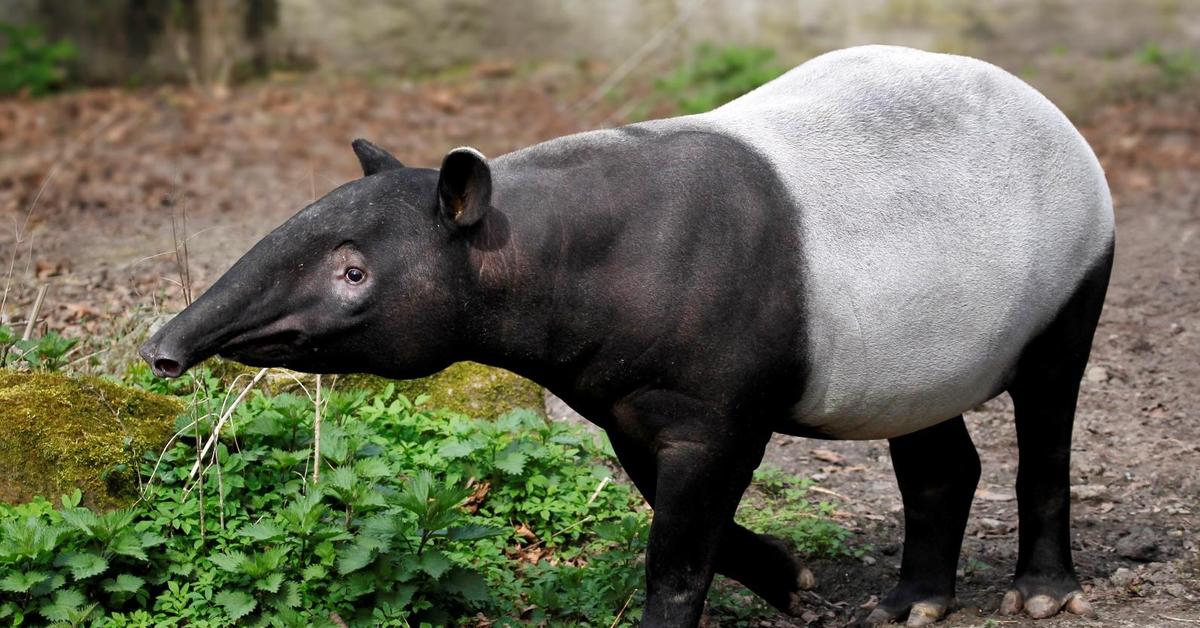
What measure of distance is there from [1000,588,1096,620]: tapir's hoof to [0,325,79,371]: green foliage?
11.1 ft

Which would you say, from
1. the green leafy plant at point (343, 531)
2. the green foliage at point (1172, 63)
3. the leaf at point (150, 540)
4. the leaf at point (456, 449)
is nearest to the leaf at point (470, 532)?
the green leafy plant at point (343, 531)

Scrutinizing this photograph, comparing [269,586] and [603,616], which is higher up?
[269,586]

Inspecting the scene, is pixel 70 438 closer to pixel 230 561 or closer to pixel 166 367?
pixel 230 561

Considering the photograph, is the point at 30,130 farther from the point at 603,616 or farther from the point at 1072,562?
the point at 1072,562

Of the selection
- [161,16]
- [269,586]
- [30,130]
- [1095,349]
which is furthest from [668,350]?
[161,16]

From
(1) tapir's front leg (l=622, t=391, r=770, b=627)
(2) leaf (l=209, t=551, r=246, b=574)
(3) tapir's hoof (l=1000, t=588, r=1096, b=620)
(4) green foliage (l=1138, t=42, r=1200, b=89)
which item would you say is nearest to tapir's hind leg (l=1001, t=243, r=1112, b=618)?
(3) tapir's hoof (l=1000, t=588, r=1096, b=620)

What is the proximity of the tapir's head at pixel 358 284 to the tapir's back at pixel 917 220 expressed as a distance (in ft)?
2.81

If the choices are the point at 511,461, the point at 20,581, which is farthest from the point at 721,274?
the point at 20,581

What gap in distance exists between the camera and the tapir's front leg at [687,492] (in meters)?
3.78

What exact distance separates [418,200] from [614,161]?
0.56 meters

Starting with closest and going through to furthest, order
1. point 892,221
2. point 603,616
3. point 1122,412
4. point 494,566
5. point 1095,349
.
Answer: point 892,221, point 603,616, point 494,566, point 1122,412, point 1095,349

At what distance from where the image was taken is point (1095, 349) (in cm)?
690

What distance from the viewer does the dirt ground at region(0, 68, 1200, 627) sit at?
16.7ft

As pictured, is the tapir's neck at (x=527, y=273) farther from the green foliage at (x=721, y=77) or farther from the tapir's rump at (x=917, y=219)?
the green foliage at (x=721, y=77)
